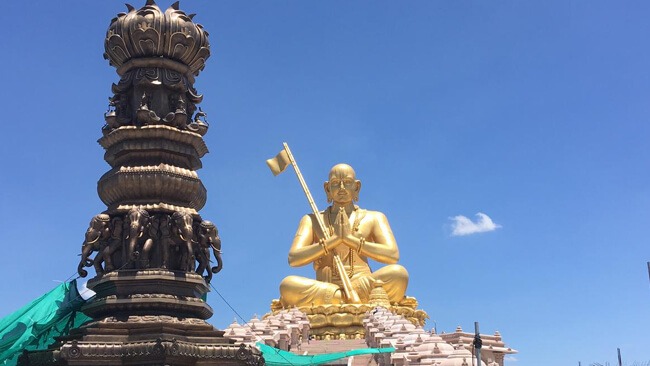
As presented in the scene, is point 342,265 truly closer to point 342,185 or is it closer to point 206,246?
point 342,185

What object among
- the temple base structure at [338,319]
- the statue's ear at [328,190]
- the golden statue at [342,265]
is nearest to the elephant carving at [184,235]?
the temple base structure at [338,319]

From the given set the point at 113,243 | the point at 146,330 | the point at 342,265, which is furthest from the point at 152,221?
the point at 342,265

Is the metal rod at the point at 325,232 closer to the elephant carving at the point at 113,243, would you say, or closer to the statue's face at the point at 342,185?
the statue's face at the point at 342,185

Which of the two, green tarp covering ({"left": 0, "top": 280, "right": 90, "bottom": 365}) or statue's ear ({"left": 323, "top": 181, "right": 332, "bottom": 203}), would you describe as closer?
green tarp covering ({"left": 0, "top": 280, "right": 90, "bottom": 365})

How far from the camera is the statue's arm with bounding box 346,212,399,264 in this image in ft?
98.2

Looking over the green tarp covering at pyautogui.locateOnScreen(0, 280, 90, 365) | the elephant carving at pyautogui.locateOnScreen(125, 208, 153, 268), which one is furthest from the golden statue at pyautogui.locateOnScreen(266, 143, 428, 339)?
the elephant carving at pyautogui.locateOnScreen(125, 208, 153, 268)

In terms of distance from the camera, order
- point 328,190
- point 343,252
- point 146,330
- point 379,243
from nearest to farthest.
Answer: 1. point 146,330
2. point 343,252
3. point 379,243
4. point 328,190

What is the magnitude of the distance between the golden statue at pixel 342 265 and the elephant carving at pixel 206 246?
48.5ft

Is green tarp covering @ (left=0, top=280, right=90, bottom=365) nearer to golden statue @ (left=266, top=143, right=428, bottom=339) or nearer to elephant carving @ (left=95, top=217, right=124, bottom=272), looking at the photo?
elephant carving @ (left=95, top=217, right=124, bottom=272)

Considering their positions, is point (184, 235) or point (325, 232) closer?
point (184, 235)

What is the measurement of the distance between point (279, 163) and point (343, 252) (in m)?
3.87

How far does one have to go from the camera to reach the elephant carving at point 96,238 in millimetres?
12211

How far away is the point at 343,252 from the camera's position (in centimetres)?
3042

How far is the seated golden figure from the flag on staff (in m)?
1.91
